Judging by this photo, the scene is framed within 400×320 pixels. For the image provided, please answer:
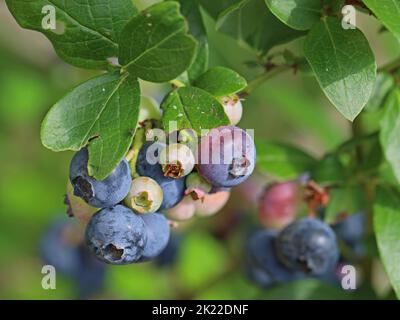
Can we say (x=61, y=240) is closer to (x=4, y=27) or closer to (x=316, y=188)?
(x=316, y=188)

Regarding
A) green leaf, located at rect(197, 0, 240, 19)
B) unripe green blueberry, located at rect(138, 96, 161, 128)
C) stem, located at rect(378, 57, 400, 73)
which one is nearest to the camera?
unripe green blueberry, located at rect(138, 96, 161, 128)

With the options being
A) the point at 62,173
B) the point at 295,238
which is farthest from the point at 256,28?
the point at 62,173

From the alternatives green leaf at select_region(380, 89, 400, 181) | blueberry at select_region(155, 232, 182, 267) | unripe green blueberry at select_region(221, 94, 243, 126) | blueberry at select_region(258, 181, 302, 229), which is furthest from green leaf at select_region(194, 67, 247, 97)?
blueberry at select_region(155, 232, 182, 267)

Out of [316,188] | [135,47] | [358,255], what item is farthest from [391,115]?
[135,47]

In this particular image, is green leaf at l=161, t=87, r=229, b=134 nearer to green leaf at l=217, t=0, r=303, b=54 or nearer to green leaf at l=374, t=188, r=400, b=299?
green leaf at l=217, t=0, r=303, b=54

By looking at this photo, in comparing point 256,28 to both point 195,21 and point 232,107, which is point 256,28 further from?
point 232,107
